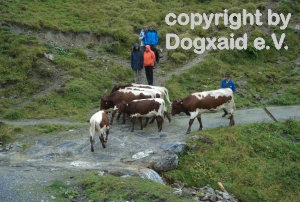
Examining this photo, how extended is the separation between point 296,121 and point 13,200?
42.5 feet

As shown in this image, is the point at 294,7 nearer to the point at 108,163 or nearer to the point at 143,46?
the point at 143,46

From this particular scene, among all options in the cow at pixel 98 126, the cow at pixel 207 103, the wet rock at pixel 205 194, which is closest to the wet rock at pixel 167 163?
the wet rock at pixel 205 194

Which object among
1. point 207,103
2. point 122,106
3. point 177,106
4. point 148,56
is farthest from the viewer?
point 148,56

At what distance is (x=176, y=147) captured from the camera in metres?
14.2

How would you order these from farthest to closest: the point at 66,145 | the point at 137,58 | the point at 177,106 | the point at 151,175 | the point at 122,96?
the point at 137,58, the point at 122,96, the point at 177,106, the point at 66,145, the point at 151,175

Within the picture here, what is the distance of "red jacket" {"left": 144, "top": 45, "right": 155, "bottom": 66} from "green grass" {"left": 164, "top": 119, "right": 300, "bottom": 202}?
231 inches

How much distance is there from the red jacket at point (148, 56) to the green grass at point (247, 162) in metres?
5.88

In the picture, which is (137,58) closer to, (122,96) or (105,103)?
(122,96)

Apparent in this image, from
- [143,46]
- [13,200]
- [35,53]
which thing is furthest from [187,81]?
[13,200]

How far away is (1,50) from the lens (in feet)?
73.3

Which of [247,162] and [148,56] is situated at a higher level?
[148,56]

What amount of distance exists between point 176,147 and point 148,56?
24.4 feet

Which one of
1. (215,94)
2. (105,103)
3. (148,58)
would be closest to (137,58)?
A: (148,58)

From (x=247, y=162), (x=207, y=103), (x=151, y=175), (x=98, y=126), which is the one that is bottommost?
(x=247, y=162)
